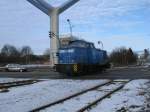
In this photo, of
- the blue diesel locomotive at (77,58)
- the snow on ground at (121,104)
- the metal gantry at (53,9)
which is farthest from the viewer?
the metal gantry at (53,9)

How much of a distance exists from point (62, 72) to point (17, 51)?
515 feet

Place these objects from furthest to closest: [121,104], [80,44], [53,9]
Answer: [53,9] < [80,44] < [121,104]

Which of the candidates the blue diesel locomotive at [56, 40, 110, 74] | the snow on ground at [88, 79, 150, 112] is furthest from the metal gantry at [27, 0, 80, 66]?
the snow on ground at [88, 79, 150, 112]

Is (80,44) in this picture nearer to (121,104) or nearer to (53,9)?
(121,104)

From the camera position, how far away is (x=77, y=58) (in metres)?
37.9

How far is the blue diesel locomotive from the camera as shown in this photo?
37062 mm

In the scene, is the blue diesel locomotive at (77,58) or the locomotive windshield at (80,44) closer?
the blue diesel locomotive at (77,58)

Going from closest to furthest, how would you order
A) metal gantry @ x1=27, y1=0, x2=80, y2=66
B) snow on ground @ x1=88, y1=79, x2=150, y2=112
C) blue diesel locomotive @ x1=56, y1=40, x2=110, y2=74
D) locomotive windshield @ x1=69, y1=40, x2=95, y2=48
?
snow on ground @ x1=88, y1=79, x2=150, y2=112
blue diesel locomotive @ x1=56, y1=40, x2=110, y2=74
locomotive windshield @ x1=69, y1=40, x2=95, y2=48
metal gantry @ x1=27, y1=0, x2=80, y2=66

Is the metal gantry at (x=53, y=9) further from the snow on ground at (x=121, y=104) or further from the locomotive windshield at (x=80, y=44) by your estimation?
the snow on ground at (x=121, y=104)

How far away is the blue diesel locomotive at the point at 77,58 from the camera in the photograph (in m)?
37.1

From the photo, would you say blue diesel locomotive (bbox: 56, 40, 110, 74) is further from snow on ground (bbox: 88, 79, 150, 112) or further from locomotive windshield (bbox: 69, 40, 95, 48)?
snow on ground (bbox: 88, 79, 150, 112)

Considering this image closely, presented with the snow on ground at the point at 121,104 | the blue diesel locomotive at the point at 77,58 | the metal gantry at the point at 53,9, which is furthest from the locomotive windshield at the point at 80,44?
the metal gantry at the point at 53,9

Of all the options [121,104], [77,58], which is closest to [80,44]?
[77,58]

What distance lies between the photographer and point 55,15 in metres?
89.6
